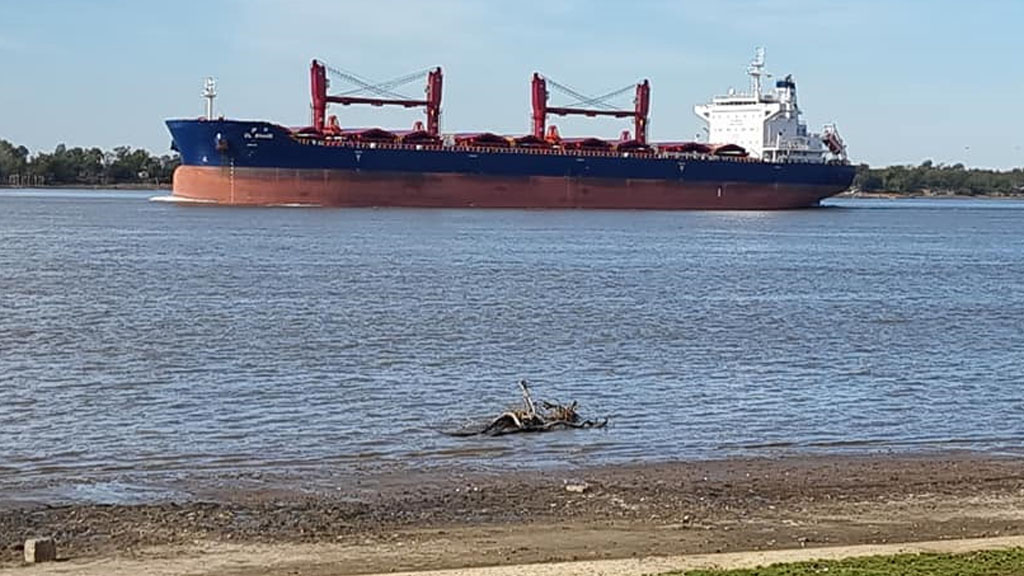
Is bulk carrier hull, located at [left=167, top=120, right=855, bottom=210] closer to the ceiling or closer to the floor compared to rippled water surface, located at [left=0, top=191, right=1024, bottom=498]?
closer to the ceiling

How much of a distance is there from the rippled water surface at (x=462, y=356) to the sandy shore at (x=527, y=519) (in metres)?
1.24

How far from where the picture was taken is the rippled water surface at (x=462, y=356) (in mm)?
13922

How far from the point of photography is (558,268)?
41.0m

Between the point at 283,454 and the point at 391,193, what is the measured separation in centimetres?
5917

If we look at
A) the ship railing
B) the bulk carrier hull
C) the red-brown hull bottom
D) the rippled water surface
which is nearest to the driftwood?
the rippled water surface

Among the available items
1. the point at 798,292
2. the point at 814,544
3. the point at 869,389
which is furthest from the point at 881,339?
the point at 814,544

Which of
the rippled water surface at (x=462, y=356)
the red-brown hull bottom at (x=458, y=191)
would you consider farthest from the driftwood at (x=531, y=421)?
the red-brown hull bottom at (x=458, y=191)

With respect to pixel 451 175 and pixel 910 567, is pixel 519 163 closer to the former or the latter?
pixel 451 175

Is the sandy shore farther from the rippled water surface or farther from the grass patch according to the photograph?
the rippled water surface

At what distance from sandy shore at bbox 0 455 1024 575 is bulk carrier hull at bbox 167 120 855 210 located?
57.3 m

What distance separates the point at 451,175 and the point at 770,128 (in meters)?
20.8

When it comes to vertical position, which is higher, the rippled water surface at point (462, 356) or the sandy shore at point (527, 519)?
the sandy shore at point (527, 519)

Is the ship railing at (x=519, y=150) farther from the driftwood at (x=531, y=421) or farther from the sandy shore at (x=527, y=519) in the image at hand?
the sandy shore at (x=527, y=519)

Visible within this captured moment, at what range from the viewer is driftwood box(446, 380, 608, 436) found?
14500mm
